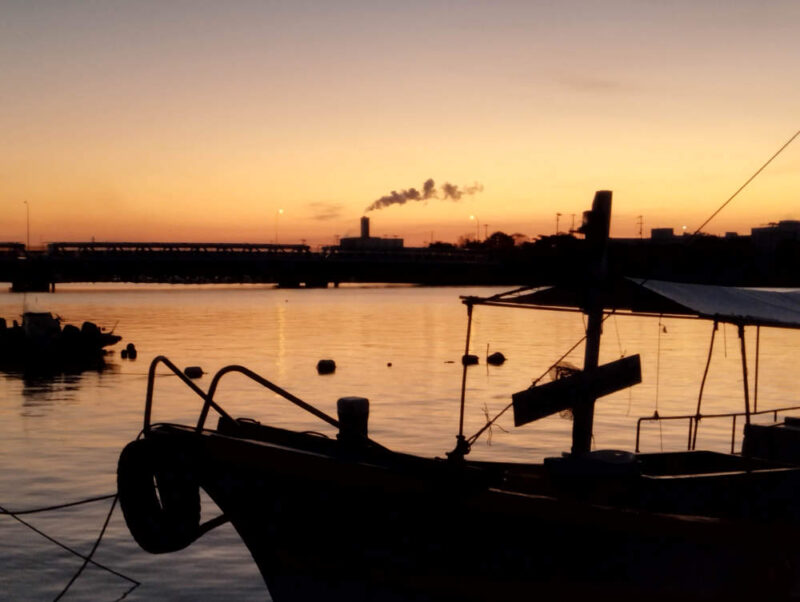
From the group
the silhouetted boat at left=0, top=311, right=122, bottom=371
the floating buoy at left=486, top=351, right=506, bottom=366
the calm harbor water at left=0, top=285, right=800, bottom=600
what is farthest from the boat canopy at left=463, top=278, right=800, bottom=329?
the silhouetted boat at left=0, top=311, right=122, bottom=371

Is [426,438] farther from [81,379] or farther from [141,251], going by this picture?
[141,251]

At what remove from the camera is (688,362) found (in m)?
63.9

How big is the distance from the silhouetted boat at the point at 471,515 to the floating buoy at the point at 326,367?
4424cm

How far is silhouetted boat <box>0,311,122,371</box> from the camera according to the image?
59.7 meters

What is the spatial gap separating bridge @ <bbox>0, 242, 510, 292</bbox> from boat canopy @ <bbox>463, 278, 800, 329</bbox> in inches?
4859

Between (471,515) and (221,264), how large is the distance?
144m

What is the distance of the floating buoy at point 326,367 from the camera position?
56438 millimetres

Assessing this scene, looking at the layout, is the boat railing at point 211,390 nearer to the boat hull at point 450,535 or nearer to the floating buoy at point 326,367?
the boat hull at point 450,535

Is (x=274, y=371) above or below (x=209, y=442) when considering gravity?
below

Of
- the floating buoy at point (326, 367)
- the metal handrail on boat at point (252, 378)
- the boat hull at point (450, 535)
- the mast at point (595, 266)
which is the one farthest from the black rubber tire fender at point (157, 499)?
the floating buoy at point (326, 367)

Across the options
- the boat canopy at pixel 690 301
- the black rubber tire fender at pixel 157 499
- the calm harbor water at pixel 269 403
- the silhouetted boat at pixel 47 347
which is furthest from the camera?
the silhouetted boat at pixel 47 347

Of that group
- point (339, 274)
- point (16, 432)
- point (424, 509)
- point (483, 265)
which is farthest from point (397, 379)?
point (339, 274)

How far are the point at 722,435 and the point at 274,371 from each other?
1236 inches

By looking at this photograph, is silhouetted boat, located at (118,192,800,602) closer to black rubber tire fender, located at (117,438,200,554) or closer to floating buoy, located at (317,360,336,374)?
black rubber tire fender, located at (117,438,200,554)
